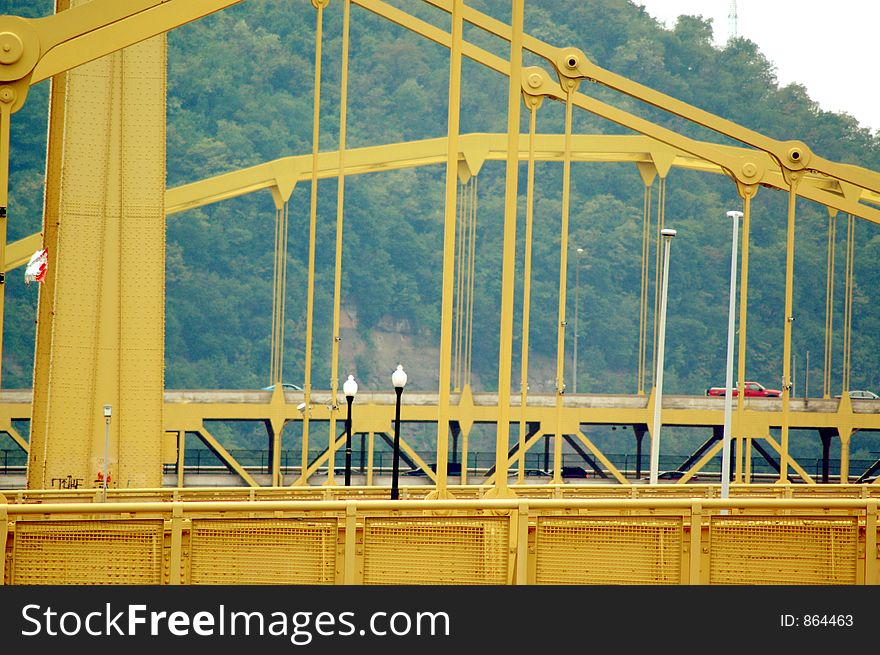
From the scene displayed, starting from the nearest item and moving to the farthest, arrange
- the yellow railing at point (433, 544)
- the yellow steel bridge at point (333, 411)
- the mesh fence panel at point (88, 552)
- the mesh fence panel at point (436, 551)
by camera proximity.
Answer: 1. the mesh fence panel at point (88, 552)
2. the yellow railing at point (433, 544)
3. the yellow steel bridge at point (333, 411)
4. the mesh fence panel at point (436, 551)

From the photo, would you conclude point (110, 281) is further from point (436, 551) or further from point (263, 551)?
point (436, 551)

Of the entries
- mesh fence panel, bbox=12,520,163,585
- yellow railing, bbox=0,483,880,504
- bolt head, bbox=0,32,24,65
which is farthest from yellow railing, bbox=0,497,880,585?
yellow railing, bbox=0,483,880,504

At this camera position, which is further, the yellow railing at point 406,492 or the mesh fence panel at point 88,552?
the yellow railing at point 406,492

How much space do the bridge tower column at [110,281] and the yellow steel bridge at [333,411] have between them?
0.04 meters

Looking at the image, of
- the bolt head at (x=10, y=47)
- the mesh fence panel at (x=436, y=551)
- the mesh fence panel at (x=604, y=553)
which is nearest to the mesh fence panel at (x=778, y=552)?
the mesh fence panel at (x=604, y=553)

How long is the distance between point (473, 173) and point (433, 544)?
35369 mm

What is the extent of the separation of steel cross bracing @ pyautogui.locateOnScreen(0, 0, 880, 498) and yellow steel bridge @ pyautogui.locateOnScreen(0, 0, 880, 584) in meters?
0.05

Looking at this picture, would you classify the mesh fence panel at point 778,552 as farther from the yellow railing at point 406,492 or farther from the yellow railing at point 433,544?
the yellow railing at point 406,492

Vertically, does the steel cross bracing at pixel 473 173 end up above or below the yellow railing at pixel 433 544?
above

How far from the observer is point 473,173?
46656 mm

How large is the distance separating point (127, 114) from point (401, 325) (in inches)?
2460

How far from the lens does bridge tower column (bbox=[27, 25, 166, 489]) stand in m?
26.1

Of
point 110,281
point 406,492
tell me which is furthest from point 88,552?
point 110,281

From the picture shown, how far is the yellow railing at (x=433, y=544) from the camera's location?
11.4m
